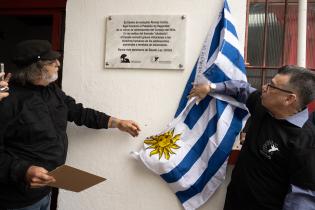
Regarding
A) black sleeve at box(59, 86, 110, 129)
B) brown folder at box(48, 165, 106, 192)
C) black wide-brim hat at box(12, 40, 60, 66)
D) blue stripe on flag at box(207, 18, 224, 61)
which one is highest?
blue stripe on flag at box(207, 18, 224, 61)

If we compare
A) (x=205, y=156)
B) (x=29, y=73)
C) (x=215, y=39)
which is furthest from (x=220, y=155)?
(x=29, y=73)

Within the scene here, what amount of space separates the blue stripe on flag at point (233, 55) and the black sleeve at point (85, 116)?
84 centimetres

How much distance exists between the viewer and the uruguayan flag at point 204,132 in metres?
1.95

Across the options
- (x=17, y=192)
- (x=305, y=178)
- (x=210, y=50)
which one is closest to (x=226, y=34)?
(x=210, y=50)

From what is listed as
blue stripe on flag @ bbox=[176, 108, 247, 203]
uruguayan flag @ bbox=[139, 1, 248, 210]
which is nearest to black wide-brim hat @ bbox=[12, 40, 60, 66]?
uruguayan flag @ bbox=[139, 1, 248, 210]

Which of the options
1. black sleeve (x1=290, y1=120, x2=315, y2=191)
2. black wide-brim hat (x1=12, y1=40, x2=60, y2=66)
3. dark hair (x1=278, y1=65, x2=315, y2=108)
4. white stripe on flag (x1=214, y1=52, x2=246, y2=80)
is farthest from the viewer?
white stripe on flag (x1=214, y1=52, x2=246, y2=80)

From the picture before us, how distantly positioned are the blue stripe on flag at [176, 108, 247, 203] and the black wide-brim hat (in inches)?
43.3

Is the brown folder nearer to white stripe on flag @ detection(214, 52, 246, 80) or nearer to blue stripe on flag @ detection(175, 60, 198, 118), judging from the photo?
blue stripe on flag @ detection(175, 60, 198, 118)

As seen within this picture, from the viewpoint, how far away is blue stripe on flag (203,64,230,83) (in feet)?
6.36

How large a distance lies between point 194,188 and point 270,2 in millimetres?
1288

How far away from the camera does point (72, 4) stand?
2.25m

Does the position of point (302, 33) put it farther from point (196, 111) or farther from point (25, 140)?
→ point (25, 140)

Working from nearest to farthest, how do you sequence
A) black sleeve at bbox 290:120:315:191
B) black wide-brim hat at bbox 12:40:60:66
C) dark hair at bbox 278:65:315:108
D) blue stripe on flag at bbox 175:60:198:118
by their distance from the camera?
black sleeve at bbox 290:120:315:191
dark hair at bbox 278:65:315:108
black wide-brim hat at bbox 12:40:60:66
blue stripe on flag at bbox 175:60:198:118

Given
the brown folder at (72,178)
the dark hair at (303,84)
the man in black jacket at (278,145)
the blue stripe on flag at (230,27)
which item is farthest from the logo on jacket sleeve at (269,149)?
the brown folder at (72,178)
